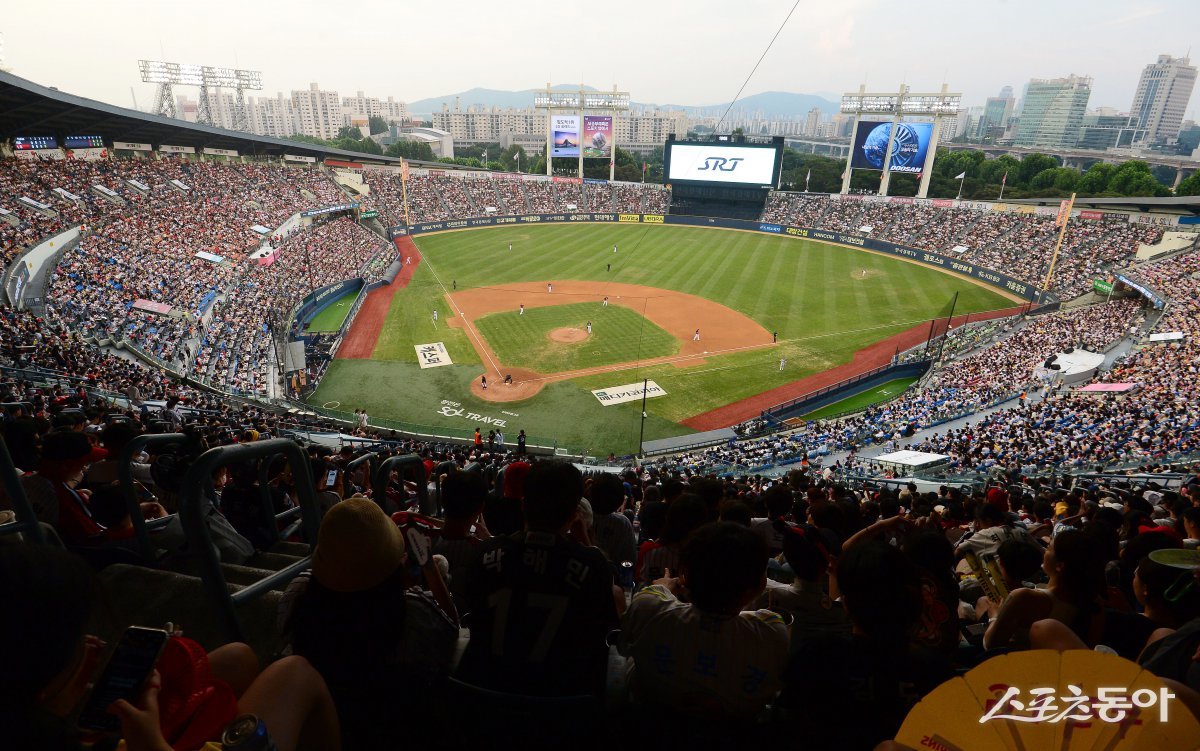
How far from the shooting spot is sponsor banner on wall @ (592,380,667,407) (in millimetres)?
27906

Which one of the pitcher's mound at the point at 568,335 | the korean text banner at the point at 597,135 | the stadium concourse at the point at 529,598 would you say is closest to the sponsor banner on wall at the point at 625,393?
the pitcher's mound at the point at 568,335

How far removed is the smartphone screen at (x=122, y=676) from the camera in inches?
66.7

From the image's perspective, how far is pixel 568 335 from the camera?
35.1 m

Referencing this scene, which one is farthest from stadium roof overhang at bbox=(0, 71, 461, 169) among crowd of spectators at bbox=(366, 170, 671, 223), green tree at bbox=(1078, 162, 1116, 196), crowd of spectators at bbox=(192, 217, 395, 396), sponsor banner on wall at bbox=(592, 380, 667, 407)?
green tree at bbox=(1078, 162, 1116, 196)

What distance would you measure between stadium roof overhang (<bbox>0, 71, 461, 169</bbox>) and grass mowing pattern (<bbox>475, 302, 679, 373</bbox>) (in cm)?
2415

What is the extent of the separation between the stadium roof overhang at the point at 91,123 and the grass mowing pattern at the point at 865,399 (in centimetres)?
3906

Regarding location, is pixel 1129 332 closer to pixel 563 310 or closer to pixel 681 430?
pixel 681 430

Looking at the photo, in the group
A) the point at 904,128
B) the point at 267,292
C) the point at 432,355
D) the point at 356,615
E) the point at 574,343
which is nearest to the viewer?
the point at 356,615

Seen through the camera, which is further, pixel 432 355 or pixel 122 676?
pixel 432 355

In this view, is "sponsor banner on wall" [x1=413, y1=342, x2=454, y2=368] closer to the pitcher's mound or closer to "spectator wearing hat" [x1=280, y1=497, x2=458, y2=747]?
the pitcher's mound

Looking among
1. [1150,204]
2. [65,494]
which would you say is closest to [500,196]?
[1150,204]

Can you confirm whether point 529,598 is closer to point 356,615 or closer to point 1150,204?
point 356,615

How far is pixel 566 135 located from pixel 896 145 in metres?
41.0

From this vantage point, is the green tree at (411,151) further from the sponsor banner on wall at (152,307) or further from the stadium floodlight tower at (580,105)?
the sponsor banner on wall at (152,307)
